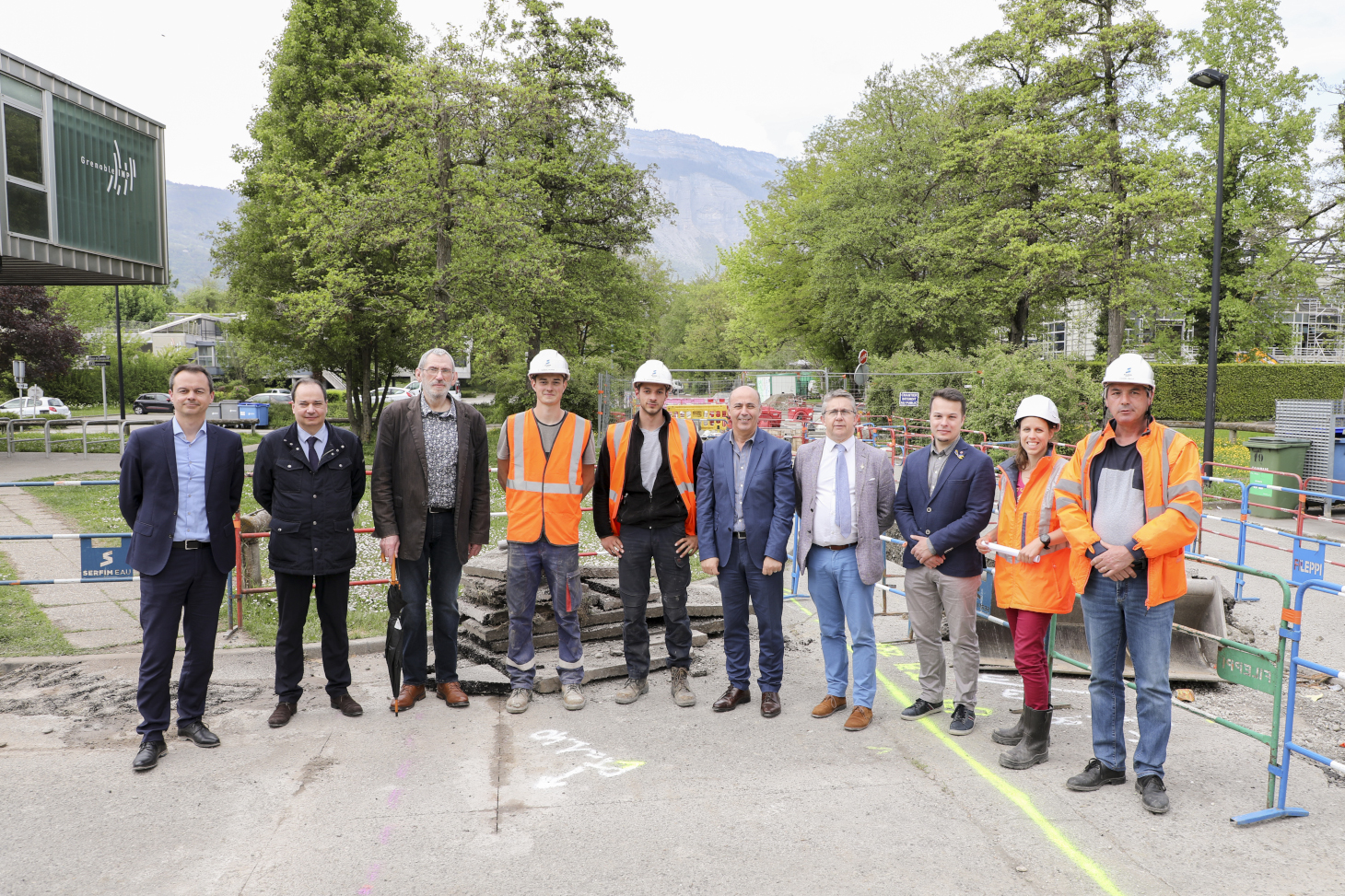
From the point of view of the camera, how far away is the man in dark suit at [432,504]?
5.51 meters

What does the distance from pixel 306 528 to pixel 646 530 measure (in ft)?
7.06

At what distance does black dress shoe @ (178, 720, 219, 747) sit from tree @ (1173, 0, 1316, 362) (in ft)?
113

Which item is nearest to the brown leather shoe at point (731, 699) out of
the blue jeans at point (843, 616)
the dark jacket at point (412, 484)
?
the blue jeans at point (843, 616)

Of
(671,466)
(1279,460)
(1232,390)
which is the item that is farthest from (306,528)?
(1232,390)

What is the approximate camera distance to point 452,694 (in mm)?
5660

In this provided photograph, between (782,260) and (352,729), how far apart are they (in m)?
40.2

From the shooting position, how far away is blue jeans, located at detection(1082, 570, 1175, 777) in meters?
4.27

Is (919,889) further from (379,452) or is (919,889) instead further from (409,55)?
(409,55)

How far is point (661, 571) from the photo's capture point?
5.80 m

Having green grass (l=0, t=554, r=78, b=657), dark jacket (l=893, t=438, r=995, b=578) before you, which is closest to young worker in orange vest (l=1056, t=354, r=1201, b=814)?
dark jacket (l=893, t=438, r=995, b=578)

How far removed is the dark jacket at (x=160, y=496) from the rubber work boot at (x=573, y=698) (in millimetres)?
2250

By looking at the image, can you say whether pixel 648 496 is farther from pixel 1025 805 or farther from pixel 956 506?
pixel 1025 805

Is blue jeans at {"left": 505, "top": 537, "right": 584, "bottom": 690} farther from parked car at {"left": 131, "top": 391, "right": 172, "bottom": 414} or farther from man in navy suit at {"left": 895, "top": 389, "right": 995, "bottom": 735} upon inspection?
parked car at {"left": 131, "top": 391, "right": 172, "bottom": 414}

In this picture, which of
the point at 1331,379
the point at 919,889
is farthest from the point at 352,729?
the point at 1331,379
